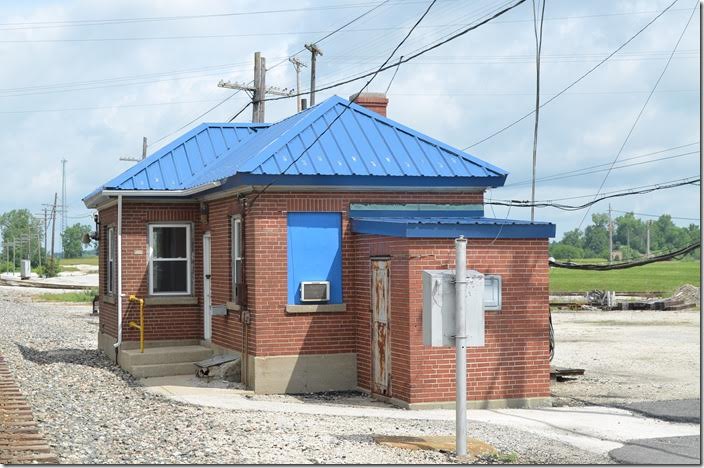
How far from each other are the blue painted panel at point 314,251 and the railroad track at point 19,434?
474 cm

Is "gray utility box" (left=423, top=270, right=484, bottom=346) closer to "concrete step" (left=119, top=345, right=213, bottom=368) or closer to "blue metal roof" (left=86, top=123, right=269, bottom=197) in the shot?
Answer: "concrete step" (left=119, top=345, right=213, bottom=368)

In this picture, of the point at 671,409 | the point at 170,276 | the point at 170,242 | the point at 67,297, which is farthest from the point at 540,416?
the point at 67,297

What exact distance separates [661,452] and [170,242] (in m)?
12.5

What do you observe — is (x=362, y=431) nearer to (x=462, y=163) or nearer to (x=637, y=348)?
(x=462, y=163)

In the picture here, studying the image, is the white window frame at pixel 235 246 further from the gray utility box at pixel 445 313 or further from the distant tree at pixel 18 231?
the distant tree at pixel 18 231

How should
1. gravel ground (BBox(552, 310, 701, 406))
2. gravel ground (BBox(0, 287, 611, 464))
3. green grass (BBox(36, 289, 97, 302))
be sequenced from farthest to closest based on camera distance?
green grass (BBox(36, 289, 97, 302)), gravel ground (BBox(552, 310, 701, 406)), gravel ground (BBox(0, 287, 611, 464))

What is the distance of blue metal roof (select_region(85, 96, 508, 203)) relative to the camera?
1677 centimetres

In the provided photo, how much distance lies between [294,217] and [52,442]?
6.77 meters

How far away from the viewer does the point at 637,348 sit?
26.2 metres

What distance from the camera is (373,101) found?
1975 cm

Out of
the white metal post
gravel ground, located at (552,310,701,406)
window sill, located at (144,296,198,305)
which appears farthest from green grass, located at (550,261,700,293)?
the white metal post

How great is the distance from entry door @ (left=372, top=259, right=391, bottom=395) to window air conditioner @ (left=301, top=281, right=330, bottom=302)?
993 mm

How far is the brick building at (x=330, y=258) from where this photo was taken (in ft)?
49.9

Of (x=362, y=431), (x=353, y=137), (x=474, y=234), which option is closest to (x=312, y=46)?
(x=353, y=137)
